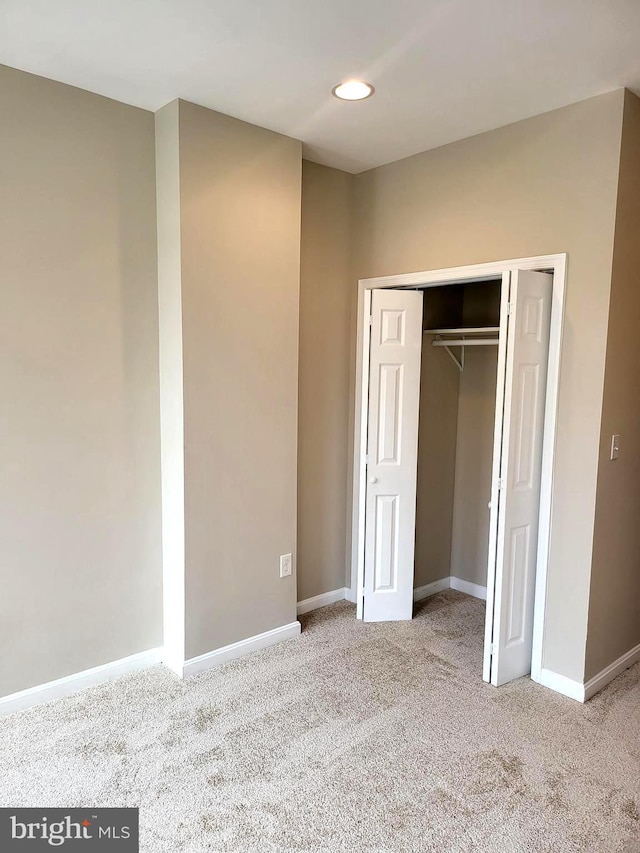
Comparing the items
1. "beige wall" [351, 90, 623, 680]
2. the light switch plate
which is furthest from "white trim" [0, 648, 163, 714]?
the light switch plate

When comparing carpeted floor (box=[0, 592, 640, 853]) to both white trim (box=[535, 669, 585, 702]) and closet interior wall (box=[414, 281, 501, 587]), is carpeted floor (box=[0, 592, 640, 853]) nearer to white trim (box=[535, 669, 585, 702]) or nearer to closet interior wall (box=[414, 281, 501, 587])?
white trim (box=[535, 669, 585, 702])

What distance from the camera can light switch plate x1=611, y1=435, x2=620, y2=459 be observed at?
2742 mm

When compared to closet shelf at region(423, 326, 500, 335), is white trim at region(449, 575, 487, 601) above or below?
below

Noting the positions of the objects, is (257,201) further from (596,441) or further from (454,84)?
(596,441)

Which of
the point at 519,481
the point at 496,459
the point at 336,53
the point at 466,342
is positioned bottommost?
the point at 519,481

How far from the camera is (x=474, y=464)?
13.2 ft

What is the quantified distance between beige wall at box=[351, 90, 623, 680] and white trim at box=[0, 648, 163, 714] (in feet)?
6.69

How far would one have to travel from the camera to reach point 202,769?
2262 mm

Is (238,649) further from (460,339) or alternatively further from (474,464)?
(460,339)

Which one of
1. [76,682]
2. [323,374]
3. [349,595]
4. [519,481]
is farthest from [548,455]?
[76,682]

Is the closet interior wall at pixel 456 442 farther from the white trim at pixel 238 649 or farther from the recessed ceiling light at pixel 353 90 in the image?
the recessed ceiling light at pixel 353 90

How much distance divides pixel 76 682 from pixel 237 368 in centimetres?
170

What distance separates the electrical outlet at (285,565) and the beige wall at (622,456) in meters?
1.57

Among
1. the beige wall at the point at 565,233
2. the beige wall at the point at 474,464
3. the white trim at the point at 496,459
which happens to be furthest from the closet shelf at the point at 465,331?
the white trim at the point at 496,459
